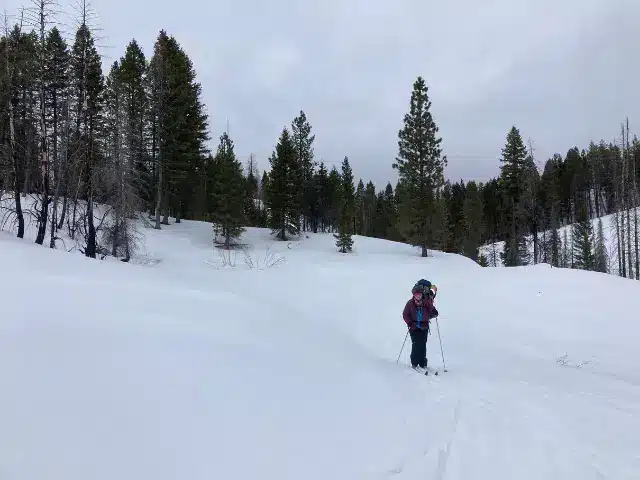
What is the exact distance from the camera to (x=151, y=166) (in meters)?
31.6

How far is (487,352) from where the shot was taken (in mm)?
10133

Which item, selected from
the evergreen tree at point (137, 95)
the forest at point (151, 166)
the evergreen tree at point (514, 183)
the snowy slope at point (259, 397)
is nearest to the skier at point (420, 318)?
the snowy slope at point (259, 397)

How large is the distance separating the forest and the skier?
13.8 m

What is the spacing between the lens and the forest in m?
16.4

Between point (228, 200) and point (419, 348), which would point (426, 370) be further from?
point (228, 200)

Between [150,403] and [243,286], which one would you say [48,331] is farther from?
[243,286]

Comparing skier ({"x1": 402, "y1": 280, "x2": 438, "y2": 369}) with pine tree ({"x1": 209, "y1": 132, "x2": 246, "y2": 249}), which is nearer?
skier ({"x1": 402, "y1": 280, "x2": 438, "y2": 369})

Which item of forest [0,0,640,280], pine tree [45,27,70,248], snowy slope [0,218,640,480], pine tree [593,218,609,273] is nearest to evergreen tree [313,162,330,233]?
forest [0,0,640,280]

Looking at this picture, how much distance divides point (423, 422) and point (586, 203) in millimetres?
70106

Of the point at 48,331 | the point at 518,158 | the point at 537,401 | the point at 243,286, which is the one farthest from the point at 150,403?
the point at 518,158

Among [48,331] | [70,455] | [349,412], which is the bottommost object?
[349,412]

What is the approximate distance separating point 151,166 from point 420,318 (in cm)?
2956

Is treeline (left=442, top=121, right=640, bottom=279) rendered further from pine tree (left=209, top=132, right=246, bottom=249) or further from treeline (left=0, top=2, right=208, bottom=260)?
treeline (left=0, top=2, right=208, bottom=260)

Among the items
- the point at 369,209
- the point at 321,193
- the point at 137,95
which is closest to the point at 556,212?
the point at 369,209
